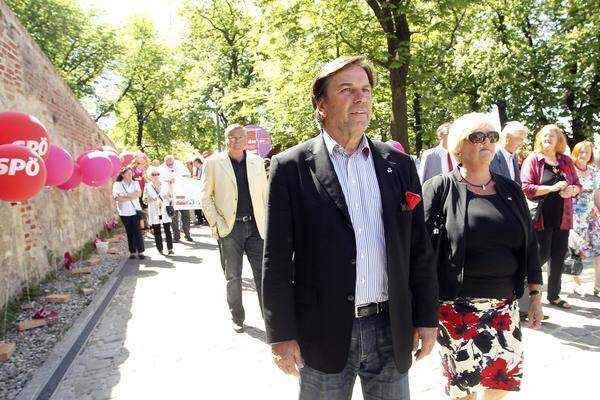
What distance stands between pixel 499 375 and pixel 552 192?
3.22 meters

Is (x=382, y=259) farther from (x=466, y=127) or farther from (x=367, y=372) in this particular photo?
(x=466, y=127)

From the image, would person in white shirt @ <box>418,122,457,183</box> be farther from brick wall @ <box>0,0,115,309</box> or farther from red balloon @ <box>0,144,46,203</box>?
brick wall @ <box>0,0,115,309</box>

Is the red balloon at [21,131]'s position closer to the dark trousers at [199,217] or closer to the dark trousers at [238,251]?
the dark trousers at [238,251]

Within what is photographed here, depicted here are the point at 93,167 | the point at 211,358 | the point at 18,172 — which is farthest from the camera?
the point at 93,167

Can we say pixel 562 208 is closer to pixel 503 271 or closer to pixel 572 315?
pixel 572 315

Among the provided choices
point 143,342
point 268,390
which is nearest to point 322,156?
point 268,390

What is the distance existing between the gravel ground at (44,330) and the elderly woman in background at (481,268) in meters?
3.71

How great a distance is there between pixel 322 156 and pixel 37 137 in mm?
4815

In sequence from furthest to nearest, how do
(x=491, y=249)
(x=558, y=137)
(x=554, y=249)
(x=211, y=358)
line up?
(x=554, y=249) → (x=558, y=137) → (x=211, y=358) → (x=491, y=249)

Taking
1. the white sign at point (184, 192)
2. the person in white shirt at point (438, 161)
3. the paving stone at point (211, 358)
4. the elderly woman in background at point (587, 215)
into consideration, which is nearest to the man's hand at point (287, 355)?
the paving stone at point (211, 358)

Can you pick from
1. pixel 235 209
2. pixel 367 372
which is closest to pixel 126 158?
pixel 235 209

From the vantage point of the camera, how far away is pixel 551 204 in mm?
5301

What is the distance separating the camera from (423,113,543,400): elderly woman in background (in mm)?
2699

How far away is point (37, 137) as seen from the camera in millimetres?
5539
